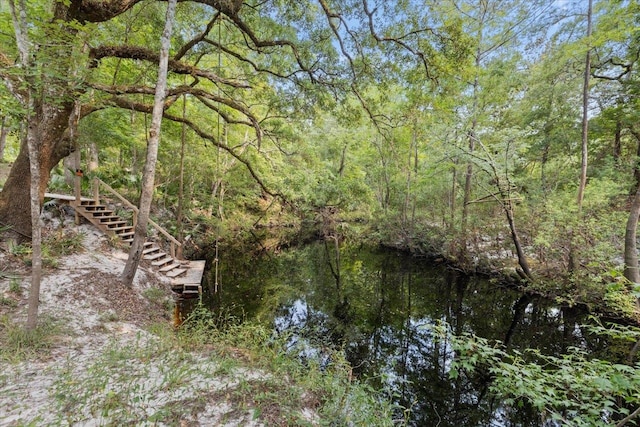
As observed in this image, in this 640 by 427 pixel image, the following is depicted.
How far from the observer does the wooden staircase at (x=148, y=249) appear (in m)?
7.65

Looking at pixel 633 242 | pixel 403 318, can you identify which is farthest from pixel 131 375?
pixel 633 242

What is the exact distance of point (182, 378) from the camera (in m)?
2.96

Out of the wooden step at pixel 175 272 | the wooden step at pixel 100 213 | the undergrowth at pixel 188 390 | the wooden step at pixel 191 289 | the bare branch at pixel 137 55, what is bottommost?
the wooden step at pixel 191 289

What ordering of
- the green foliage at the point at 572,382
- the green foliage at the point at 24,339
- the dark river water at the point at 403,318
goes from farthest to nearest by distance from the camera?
the dark river water at the point at 403,318
the green foliage at the point at 24,339
the green foliage at the point at 572,382

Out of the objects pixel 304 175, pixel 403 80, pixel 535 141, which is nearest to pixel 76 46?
pixel 403 80

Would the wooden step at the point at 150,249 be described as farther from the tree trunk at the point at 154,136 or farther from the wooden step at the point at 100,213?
the tree trunk at the point at 154,136

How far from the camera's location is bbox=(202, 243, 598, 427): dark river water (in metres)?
4.70

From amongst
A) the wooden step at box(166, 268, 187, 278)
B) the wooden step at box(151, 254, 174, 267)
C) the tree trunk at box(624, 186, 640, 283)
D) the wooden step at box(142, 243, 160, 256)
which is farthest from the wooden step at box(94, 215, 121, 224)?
the tree trunk at box(624, 186, 640, 283)

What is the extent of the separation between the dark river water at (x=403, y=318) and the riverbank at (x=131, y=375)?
1081 mm

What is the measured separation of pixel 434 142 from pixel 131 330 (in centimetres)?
1004

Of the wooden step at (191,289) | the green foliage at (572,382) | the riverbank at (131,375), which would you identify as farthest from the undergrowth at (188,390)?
the wooden step at (191,289)

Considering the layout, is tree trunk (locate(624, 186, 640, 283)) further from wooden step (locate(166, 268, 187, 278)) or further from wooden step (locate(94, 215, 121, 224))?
wooden step (locate(94, 215, 121, 224))

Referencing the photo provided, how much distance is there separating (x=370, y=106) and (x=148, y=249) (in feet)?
26.8

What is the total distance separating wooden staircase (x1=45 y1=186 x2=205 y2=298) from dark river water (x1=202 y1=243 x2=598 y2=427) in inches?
36.3
